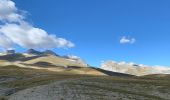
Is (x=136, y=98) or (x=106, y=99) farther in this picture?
(x=136, y=98)

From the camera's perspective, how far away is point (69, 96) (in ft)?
194

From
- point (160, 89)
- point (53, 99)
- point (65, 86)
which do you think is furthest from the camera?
point (160, 89)

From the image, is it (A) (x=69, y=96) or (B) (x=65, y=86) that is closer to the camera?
(A) (x=69, y=96)

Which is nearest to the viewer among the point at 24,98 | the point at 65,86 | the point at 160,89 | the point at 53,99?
the point at 53,99

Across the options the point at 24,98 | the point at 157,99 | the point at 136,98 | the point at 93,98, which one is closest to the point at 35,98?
the point at 24,98

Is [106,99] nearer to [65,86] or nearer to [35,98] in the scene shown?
[35,98]

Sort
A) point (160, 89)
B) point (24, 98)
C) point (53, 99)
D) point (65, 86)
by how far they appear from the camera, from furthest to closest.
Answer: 1. point (160, 89)
2. point (65, 86)
3. point (24, 98)
4. point (53, 99)

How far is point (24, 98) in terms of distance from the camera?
59.1 m

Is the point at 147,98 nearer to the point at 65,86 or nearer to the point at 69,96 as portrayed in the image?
the point at 69,96

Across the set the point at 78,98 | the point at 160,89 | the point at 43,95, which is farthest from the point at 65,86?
the point at 160,89

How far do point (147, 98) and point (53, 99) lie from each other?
60.9 feet

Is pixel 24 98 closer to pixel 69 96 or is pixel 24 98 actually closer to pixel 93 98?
pixel 69 96

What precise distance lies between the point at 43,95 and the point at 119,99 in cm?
1479

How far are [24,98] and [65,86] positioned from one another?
703 inches
